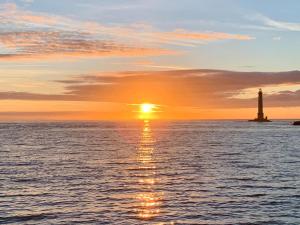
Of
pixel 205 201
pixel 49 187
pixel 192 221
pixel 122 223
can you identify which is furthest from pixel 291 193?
pixel 49 187

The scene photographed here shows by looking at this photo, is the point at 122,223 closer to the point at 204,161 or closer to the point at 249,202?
the point at 249,202

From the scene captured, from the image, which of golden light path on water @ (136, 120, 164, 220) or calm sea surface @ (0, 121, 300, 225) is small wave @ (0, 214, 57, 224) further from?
golden light path on water @ (136, 120, 164, 220)

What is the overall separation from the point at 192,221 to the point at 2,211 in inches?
498

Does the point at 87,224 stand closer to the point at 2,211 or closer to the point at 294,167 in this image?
the point at 2,211

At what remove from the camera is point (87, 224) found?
3000 centimetres

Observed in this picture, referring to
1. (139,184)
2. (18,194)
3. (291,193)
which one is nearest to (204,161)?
(139,184)

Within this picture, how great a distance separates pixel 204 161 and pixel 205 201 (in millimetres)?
30641

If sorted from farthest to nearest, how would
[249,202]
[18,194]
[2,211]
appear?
1. [18,194]
2. [249,202]
3. [2,211]

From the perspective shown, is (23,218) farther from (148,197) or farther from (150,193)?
(150,193)

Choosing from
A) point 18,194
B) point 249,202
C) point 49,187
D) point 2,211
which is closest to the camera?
point 2,211

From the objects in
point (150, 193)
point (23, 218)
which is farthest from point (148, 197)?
point (23, 218)

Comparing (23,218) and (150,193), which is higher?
(150,193)

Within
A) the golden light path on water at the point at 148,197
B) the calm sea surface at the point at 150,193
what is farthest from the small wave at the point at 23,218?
the golden light path on water at the point at 148,197

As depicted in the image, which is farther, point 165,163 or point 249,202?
point 165,163
